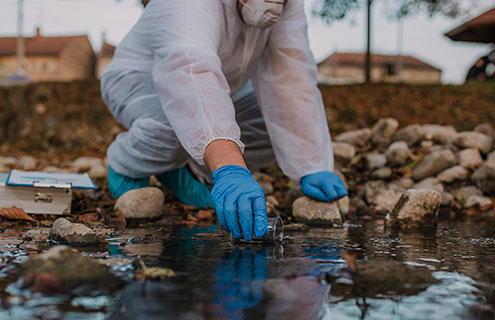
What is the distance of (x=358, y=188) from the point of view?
353 centimetres

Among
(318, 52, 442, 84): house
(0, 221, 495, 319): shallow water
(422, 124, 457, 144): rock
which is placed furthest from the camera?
(318, 52, 442, 84): house

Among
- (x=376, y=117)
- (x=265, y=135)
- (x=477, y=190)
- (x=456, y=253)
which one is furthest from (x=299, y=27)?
(x=376, y=117)

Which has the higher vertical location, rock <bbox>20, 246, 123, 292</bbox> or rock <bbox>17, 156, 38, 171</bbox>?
rock <bbox>17, 156, 38, 171</bbox>

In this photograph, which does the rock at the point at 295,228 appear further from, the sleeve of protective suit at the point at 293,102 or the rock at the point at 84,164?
the rock at the point at 84,164

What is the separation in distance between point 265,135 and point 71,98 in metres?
5.50

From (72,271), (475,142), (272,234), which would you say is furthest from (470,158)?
(72,271)

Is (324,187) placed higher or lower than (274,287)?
higher

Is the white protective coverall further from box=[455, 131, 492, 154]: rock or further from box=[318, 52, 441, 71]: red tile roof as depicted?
box=[318, 52, 441, 71]: red tile roof

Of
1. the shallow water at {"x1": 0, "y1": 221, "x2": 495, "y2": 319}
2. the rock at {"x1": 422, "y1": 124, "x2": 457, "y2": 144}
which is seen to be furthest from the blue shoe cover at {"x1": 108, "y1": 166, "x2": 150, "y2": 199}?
the rock at {"x1": 422, "y1": 124, "x2": 457, "y2": 144}

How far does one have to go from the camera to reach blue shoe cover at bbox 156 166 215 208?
280 cm

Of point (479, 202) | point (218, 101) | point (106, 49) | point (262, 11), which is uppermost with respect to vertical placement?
point (106, 49)

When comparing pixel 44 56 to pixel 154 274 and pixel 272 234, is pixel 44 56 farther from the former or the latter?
pixel 154 274

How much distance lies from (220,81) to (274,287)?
1.09 m

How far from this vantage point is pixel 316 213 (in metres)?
2.33
